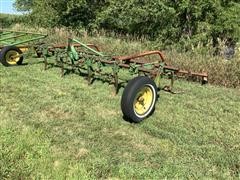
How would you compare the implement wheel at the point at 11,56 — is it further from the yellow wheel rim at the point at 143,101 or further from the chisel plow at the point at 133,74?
the yellow wheel rim at the point at 143,101

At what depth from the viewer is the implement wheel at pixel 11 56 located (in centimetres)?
945

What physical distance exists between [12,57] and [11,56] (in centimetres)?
4

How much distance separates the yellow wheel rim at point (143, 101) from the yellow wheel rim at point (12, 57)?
15.7 feet

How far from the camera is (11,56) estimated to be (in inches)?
382

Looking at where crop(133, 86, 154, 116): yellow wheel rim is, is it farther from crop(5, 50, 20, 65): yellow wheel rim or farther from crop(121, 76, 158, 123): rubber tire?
crop(5, 50, 20, 65): yellow wheel rim

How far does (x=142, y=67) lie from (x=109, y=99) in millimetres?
873

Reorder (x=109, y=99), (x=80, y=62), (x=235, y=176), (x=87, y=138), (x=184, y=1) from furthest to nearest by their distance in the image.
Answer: (x=184, y=1) < (x=80, y=62) < (x=109, y=99) < (x=87, y=138) < (x=235, y=176)

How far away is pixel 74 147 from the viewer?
189 inches

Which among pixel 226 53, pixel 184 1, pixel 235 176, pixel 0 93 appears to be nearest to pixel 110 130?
pixel 235 176

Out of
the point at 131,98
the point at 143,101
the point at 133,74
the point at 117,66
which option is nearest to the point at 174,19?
the point at 117,66

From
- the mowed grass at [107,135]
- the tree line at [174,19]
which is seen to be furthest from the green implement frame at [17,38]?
the tree line at [174,19]

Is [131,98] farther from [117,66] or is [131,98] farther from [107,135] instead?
[117,66]

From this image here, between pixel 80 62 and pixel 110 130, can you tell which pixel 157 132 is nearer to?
pixel 110 130

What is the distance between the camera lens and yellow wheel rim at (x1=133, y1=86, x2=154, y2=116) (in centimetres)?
593
